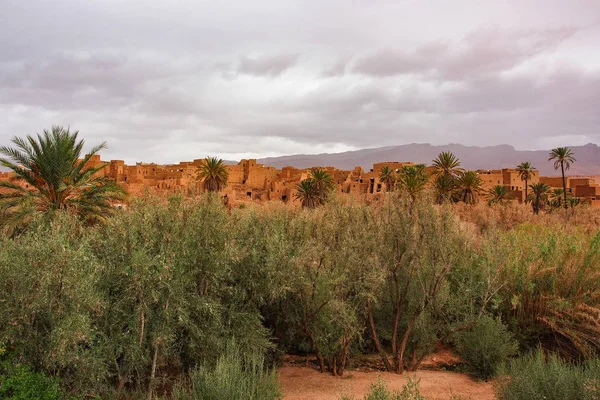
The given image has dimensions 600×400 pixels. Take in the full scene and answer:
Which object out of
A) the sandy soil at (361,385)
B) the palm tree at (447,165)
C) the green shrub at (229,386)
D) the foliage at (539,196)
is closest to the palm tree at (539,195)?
the foliage at (539,196)

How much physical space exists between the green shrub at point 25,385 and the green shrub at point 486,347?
31.6ft

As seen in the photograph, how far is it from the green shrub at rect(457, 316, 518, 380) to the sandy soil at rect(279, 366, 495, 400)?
1.32 ft

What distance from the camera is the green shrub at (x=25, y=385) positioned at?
677cm

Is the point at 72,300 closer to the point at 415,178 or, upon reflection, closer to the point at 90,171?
the point at 90,171

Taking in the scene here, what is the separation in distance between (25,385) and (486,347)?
10.2 metres

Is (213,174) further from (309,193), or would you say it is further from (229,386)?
(229,386)

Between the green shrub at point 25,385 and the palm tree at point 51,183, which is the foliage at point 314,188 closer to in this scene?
the palm tree at point 51,183

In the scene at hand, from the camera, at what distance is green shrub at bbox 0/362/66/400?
677 centimetres

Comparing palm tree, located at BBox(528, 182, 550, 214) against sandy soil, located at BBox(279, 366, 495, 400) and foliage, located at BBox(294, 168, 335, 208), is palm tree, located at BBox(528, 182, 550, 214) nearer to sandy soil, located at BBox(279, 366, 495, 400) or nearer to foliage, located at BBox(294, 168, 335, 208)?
foliage, located at BBox(294, 168, 335, 208)

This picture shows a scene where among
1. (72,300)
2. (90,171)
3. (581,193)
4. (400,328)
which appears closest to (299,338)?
(400,328)

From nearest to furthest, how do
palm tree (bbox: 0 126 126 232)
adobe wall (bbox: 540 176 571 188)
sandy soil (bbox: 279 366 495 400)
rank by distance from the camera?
sandy soil (bbox: 279 366 495 400) → palm tree (bbox: 0 126 126 232) → adobe wall (bbox: 540 176 571 188)

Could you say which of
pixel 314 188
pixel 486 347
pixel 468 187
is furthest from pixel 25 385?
pixel 314 188

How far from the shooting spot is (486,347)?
10.9 m

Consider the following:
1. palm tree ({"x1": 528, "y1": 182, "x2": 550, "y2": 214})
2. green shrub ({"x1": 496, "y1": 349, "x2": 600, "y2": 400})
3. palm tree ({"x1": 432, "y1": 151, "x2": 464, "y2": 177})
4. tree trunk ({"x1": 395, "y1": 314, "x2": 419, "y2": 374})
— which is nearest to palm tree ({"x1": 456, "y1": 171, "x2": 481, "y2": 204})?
palm tree ({"x1": 432, "y1": 151, "x2": 464, "y2": 177})
